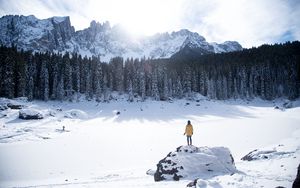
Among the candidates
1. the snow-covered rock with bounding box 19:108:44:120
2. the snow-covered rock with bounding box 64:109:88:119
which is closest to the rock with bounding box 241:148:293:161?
the snow-covered rock with bounding box 19:108:44:120

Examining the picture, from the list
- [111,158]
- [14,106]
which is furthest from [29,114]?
[111,158]

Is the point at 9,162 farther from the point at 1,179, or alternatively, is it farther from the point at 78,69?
the point at 78,69

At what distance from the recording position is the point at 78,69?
286 feet

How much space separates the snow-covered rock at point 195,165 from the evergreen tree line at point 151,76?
6394cm

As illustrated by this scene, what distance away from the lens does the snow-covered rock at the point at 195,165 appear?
14.2 m

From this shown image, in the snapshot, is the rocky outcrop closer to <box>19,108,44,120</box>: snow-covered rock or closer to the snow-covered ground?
the snow-covered ground

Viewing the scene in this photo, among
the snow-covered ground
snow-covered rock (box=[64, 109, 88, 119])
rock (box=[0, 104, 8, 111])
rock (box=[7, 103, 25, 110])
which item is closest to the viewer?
the snow-covered ground

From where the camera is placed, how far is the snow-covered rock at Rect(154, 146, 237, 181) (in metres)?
14.2

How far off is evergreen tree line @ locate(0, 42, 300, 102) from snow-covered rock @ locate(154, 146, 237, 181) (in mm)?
63941

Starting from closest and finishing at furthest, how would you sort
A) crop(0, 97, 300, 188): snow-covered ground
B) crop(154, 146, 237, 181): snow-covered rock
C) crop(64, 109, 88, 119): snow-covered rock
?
1. crop(0, 97, 300, 188): snow-covered ground
2. crop(154, 146, 237, 181): snow-covered rock
3. crop(64, 109, 88, 119): snow-covered rock

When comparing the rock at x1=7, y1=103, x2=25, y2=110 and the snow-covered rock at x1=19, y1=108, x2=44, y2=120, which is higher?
the rock at x1=7, y1=103, x2=25, y2=110

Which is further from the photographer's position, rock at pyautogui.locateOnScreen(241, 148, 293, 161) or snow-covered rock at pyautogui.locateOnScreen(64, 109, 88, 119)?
snow-covered rock at pyautogui.locateOnScreen(64, 109, 88, 119)

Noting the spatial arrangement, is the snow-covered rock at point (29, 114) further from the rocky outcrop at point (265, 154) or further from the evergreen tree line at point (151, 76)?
the rocky outcrop at point (265, 154)

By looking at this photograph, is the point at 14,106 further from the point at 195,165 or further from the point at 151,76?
the point at 195,165
